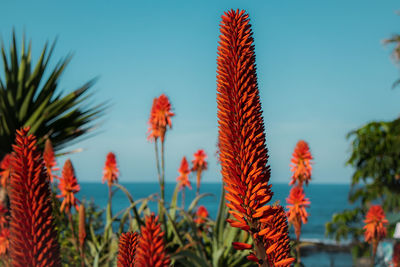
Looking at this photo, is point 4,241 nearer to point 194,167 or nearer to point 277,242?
point 277,242

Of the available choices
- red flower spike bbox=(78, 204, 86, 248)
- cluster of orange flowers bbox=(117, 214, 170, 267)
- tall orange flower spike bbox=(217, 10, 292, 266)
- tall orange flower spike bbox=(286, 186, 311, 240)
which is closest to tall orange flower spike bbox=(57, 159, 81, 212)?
red flower spike bbox=(78, 204, 86, 248)

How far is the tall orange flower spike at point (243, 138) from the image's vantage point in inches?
34.8

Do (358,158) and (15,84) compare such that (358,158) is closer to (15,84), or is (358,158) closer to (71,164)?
(15,84)

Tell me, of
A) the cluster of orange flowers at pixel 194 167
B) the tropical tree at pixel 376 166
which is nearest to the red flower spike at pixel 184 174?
the cluster of orange flowers at pixel 194 167

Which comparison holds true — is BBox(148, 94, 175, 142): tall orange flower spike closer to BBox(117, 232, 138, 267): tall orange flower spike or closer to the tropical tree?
BBox(117, 232, 138, 267): tall orange flower spike


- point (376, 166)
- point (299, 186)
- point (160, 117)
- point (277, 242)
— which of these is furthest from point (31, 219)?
point (376, 166)

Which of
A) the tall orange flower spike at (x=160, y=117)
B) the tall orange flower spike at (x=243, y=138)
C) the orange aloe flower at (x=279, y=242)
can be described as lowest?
the orange aloe flower at (x=279, y=242)

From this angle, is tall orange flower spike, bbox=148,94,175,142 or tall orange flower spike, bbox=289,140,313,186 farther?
tall orange flower spike, bbox=148,94,175,142

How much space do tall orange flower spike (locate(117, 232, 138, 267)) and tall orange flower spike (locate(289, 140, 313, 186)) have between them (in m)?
3.89

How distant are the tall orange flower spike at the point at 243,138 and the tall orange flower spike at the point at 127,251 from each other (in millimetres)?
218

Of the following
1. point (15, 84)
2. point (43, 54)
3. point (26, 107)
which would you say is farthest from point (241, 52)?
point (43, 54)

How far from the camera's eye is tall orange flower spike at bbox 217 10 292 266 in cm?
88

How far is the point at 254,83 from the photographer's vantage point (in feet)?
3.05

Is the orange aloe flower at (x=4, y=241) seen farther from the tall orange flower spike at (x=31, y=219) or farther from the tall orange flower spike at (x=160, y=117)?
the tall orange flower spike at (x=160, y=117)
